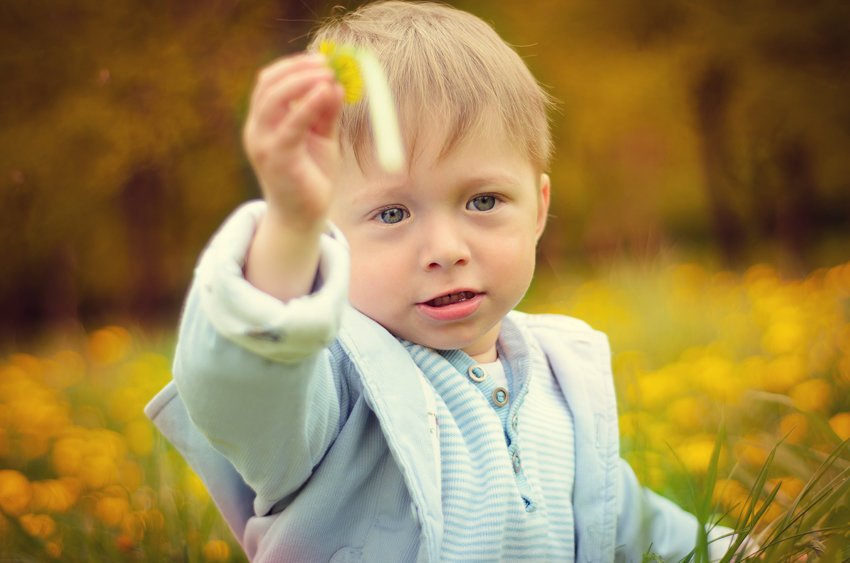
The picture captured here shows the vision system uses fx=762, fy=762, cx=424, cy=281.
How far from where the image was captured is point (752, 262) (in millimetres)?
5750

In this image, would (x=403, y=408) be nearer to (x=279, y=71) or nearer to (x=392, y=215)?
(x=392, y=215)

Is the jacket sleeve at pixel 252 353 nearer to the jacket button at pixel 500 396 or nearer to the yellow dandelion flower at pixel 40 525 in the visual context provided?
the jacket button at pixel 500 396

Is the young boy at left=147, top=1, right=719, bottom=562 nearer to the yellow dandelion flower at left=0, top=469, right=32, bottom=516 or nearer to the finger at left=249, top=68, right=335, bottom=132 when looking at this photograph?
the finger at left=249, top=68, right=335, bottom=132

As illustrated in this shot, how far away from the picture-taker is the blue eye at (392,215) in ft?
4.00

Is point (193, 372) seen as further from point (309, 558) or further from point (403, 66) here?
point (403, 66)

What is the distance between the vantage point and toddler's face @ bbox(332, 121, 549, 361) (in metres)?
1.20

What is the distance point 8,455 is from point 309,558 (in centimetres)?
171

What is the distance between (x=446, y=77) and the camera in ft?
4.08

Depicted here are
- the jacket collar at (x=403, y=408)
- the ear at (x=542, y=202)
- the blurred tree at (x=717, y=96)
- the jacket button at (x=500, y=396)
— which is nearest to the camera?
the jacket collar at (x=403, y=408)

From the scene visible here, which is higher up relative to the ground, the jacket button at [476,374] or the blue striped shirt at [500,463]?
the jacket button at [476,374]

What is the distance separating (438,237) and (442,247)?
0.06 ft

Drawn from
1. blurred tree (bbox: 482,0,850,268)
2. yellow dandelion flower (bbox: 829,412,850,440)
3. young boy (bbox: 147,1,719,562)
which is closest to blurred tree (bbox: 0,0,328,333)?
blurred tree (bbox: 482,0,850,268)

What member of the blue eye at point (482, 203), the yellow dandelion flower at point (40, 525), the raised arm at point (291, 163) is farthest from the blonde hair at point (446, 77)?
the yellow dandelion flower at point (40, 525)

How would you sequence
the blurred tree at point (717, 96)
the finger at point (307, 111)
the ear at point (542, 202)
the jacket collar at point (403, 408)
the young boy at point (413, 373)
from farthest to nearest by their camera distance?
1. the blurred tree at point (717, 96)
2. the ear at point (542, 202)
3. the jacket collar at point (403, 408)
4. the young boy at point (413, 373)
5. the finger at point (307, 111)
